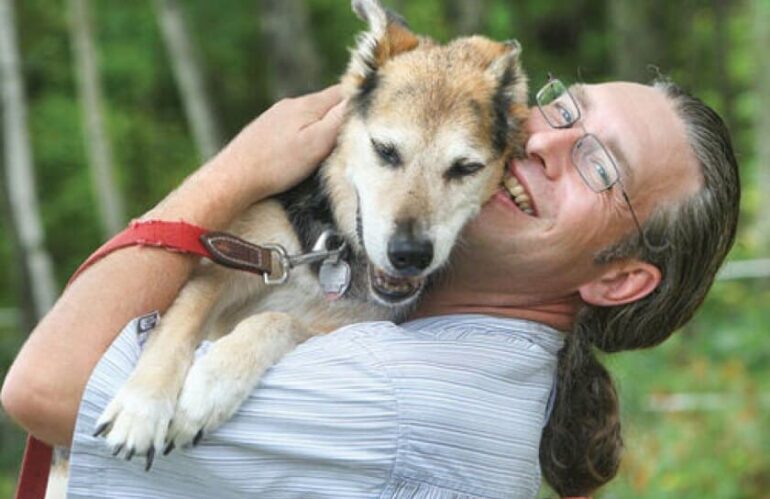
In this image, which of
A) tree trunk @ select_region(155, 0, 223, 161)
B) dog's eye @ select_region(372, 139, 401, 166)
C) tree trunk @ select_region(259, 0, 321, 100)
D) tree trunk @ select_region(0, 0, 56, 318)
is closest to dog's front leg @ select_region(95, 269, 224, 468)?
dog's eye @ select_region(372, 139, 401, 166)

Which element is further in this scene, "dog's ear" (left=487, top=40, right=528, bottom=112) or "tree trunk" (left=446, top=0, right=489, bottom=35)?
"tree trunk" (left=446, top=0, right=489, bottom=35)

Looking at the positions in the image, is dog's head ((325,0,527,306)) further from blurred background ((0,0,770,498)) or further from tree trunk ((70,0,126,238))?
tree trunk ((70,0,126,238))

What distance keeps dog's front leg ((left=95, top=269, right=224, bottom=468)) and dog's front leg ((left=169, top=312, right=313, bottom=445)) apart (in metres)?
0.04

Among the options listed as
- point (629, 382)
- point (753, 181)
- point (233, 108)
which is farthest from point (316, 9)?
point (629, 382)

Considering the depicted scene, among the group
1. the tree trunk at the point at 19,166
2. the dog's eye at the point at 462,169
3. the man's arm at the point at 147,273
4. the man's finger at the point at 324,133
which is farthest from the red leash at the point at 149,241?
the tree trunk at the point at 19,166

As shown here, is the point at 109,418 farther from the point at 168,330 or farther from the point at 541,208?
the point at 541,208

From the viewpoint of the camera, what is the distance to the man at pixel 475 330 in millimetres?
3047

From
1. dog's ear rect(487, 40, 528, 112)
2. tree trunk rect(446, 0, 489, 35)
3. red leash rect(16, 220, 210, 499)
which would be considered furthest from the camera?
tree trunk rect(446, 0, 489, 35)

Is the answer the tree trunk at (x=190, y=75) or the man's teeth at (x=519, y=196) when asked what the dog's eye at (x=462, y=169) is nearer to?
the man's teeth at (x=519, y=196)

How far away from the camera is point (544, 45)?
883 inches

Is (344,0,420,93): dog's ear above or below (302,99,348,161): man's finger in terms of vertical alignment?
above

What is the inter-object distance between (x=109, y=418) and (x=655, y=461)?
5936mm

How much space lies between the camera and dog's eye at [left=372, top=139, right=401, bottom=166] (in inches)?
151

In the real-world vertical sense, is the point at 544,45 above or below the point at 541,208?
Answer: below
